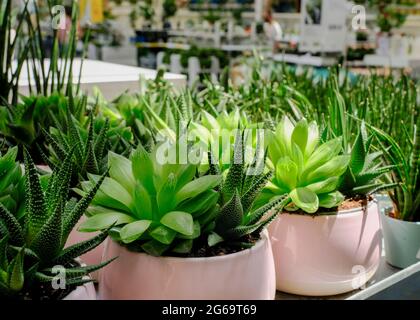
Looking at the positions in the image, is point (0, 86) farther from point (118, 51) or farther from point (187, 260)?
point (118, 51)

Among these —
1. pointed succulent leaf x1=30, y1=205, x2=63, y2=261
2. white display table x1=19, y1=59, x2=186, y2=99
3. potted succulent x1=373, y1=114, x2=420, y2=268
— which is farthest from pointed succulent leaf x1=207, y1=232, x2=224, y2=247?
white display table x1=19, y1=59, x2=186, y2=99

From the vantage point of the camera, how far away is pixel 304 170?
51 centimetres

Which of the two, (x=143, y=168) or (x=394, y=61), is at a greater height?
(x=143, y=168)

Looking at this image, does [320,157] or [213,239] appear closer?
[213,239]

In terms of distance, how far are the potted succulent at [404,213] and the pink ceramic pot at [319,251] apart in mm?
88

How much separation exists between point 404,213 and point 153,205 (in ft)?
1.07

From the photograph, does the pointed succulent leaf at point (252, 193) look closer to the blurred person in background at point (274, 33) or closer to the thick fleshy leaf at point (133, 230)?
the thick fleshy leaf at point (133, 230)

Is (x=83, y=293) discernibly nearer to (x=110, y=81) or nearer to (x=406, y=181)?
(x=406, y=181)

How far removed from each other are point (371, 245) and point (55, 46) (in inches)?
22.6

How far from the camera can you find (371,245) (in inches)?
21.1

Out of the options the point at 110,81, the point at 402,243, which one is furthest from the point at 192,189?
the point at 110,81

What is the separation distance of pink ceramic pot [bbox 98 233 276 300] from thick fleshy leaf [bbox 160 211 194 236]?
26 millimetres

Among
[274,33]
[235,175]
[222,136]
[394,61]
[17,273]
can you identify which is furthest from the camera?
[274,33]

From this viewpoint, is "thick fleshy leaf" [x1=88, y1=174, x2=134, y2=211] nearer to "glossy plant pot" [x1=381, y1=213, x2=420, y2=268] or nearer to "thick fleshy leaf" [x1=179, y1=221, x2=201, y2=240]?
"thick fleshy leaf" [x1=179, y1=221, x2=201, y2=240]
